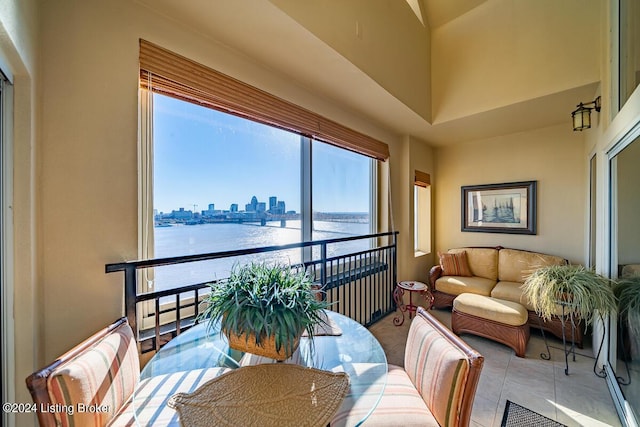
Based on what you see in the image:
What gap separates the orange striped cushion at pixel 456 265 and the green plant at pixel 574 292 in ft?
4.22

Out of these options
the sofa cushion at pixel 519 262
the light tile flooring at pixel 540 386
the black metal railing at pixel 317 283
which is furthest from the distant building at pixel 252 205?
the sofa cushion at pixel 519 262

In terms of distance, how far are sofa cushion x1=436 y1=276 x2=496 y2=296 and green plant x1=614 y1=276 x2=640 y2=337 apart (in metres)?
1.30

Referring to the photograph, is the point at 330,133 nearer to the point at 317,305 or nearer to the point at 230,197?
the point at 230,197

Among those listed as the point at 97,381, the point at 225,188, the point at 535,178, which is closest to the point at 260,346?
the point at 97,381

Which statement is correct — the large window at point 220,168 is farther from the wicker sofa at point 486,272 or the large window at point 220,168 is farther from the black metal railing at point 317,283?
the wicker sofa at point 486,272

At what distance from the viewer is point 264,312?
2.84 feet

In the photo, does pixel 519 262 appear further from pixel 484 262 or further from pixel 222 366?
A: pixel 222 366

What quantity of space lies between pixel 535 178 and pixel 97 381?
4633 millimetres

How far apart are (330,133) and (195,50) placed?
1295 millimetres

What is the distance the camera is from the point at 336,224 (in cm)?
284

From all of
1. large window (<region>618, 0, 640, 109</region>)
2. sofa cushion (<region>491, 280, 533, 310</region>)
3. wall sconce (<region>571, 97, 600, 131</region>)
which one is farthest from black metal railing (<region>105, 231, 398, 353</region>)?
large window (<region>618, 0, 640, 109</region>)

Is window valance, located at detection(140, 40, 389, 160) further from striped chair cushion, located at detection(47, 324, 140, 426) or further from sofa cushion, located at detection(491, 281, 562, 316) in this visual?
sofa cushion, located at detection(491, 281, 562, 316)

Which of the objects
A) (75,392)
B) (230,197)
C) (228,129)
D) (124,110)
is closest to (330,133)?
(228,129)

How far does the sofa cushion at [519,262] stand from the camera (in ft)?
9.95
